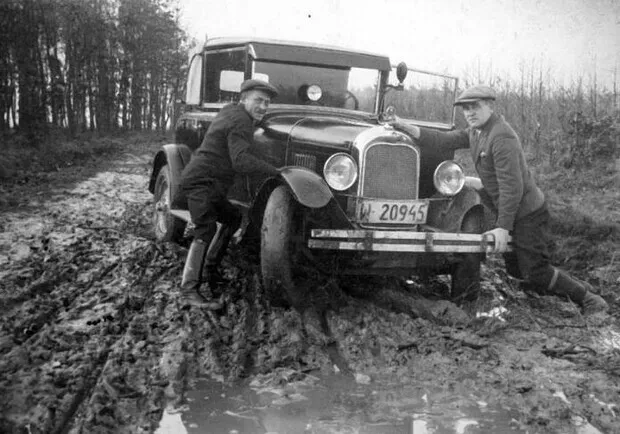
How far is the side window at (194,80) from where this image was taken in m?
6.59

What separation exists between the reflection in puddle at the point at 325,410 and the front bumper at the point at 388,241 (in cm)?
113

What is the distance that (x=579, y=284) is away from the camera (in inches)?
197

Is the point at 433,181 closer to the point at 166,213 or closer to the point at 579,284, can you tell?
the point at 579,284

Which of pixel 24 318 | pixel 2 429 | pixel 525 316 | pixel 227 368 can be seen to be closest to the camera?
pixel 2 429

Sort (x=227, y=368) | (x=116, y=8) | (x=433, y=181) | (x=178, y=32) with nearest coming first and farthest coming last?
(x=227, y=368) → (x=433, y=181) → (x=116, y=8) → (x=178, y=32)

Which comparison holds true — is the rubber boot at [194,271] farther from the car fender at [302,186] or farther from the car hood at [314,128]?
the car hood at [314,128]

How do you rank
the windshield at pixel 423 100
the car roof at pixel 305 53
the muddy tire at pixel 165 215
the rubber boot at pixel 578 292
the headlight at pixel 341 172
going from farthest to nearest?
the muddy tire at pixel 165 215 → the windshield at pixel 423 100 → the car roof at pixel 305 53 → the rubber boot at pixel 578 292 → the headlight at pixel 341 172

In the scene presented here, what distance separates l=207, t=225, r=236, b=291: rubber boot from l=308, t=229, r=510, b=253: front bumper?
1117 millimetres

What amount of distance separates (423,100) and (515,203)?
2026 millimetres

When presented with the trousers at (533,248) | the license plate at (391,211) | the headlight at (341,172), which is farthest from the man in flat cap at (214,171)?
the trousers at (533,248)

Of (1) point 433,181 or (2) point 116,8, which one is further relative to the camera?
(2) point 116,8

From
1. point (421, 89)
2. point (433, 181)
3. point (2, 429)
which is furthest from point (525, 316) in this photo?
point (2, 429)

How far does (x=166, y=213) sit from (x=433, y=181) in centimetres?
296

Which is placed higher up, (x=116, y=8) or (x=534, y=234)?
(x=116, y=8)
